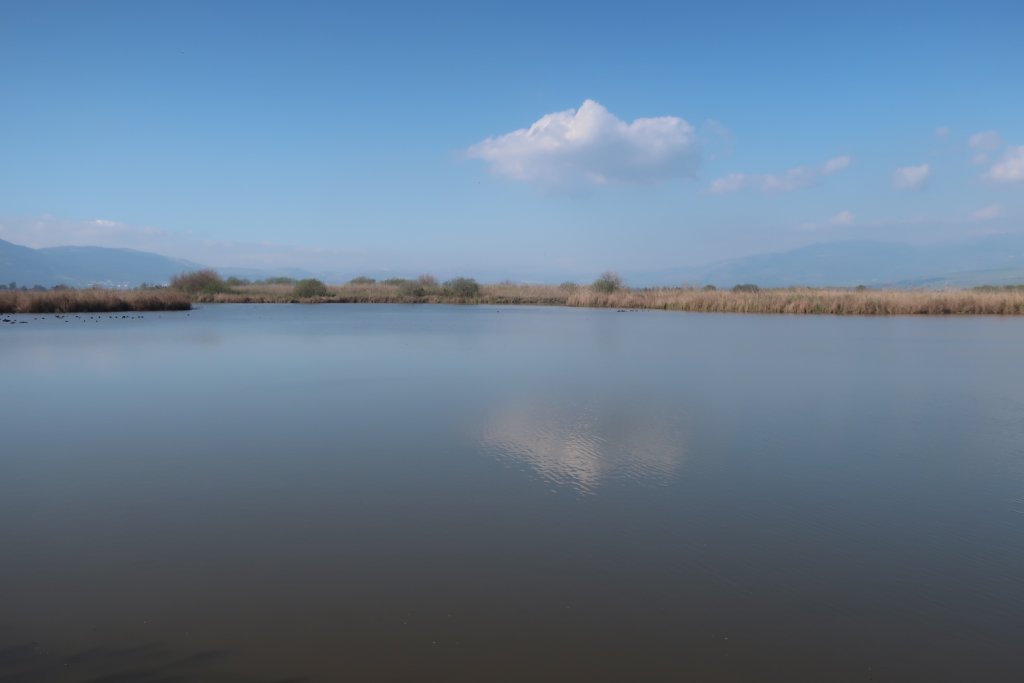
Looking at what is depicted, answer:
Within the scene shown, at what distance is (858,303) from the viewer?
27.3 meters

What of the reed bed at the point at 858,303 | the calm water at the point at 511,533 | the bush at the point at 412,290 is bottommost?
the calm water at the point at 511,533

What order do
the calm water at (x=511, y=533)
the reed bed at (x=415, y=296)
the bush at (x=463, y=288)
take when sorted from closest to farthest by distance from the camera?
the calm water at (x=511, y=533), the reed bed at (x=415, y=296), the bush at (x=463, y=288)

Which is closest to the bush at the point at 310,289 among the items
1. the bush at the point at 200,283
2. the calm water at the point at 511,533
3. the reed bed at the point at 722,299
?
the reed bed at the point at 722,299

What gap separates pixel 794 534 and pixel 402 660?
2550mm

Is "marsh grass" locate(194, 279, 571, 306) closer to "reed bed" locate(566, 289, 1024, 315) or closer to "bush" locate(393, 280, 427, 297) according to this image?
"bush" locate(393, 280, 427, 297)

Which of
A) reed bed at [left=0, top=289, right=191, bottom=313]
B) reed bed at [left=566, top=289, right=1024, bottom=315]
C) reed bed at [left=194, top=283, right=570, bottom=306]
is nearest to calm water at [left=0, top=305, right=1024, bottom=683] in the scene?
reed bed at [left=566, top=289, right=1024, bottom=315]

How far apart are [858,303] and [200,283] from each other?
40.5m

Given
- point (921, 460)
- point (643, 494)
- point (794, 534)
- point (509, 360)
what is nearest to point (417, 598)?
point (643, 494)

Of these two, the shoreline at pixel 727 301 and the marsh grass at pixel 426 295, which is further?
the marsh grass at pixel 426 295

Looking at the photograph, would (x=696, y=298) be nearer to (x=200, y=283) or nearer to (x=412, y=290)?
(x=412, y=290)

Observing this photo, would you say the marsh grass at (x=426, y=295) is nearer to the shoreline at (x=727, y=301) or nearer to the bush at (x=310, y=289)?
the bush at (x=310, y=289)

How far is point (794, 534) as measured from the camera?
12.6ft

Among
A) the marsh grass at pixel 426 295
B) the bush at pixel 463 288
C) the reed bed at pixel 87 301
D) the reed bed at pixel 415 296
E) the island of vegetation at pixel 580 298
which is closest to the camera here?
the reed bed at pixel 87 301

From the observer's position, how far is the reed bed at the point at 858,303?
2658 cm
